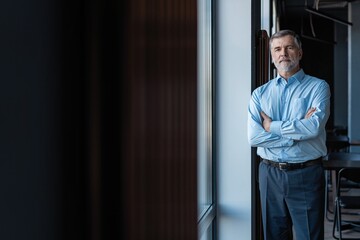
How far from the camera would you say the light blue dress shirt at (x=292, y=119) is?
3.03 m

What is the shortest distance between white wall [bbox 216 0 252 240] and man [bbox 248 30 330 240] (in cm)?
40

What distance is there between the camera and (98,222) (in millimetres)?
697

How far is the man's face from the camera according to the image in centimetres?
318

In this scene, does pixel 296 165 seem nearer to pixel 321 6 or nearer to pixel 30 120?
pixel 30 120

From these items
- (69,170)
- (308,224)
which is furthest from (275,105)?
(69,170)

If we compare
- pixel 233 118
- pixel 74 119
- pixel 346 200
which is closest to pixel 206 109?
pixel 233 118

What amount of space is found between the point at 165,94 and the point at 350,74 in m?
8.89

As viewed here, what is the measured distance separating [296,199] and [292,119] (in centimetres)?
45

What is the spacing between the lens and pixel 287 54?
10.5 feet

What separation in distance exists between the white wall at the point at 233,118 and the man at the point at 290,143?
0.40 meters

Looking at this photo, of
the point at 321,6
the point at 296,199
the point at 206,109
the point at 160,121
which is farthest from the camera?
the point at 321,6

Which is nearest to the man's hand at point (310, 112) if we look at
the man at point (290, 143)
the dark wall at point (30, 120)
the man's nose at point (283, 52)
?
the man at point (290, 143)

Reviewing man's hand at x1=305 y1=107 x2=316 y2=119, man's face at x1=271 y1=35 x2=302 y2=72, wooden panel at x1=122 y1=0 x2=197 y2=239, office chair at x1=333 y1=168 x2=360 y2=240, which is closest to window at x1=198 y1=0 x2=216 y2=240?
man's face at x1=271 y1=35 x2=302 y2=72

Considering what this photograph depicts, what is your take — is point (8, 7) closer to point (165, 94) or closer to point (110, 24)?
point (110, 24)
